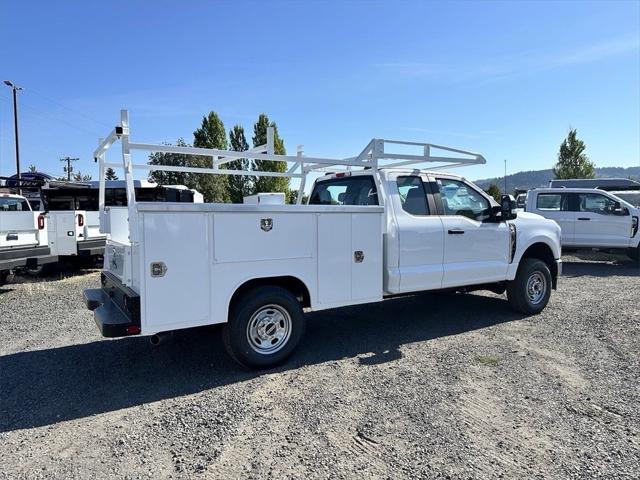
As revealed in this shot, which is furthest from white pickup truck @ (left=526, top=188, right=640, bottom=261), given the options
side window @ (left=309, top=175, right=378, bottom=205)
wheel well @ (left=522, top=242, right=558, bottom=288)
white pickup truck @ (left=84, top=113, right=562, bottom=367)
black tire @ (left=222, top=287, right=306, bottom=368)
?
black tire @ (left=222, top=287, right=306, bottom=368)

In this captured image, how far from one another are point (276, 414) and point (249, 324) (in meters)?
0.98

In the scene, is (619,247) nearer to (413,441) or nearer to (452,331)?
(452,331)

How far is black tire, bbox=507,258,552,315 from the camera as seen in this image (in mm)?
6805

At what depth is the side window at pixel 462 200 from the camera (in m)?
6.09

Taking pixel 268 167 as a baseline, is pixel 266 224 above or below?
below

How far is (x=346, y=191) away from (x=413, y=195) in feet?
2.91

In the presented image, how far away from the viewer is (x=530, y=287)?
275 inches

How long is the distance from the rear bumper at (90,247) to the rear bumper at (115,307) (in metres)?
5.69

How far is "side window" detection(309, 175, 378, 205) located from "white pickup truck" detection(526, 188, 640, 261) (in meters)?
8.68

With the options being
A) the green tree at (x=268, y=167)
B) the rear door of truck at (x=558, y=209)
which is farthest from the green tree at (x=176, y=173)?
the rear door of truck at (x=558, y=209)

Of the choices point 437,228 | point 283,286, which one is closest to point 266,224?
point 283,286

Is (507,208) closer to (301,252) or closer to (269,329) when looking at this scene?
(301,252)

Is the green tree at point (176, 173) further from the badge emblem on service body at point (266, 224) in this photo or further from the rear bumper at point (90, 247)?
the badge emblem on service body at point (266, 224)

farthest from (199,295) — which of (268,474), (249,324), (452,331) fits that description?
(452,331)
